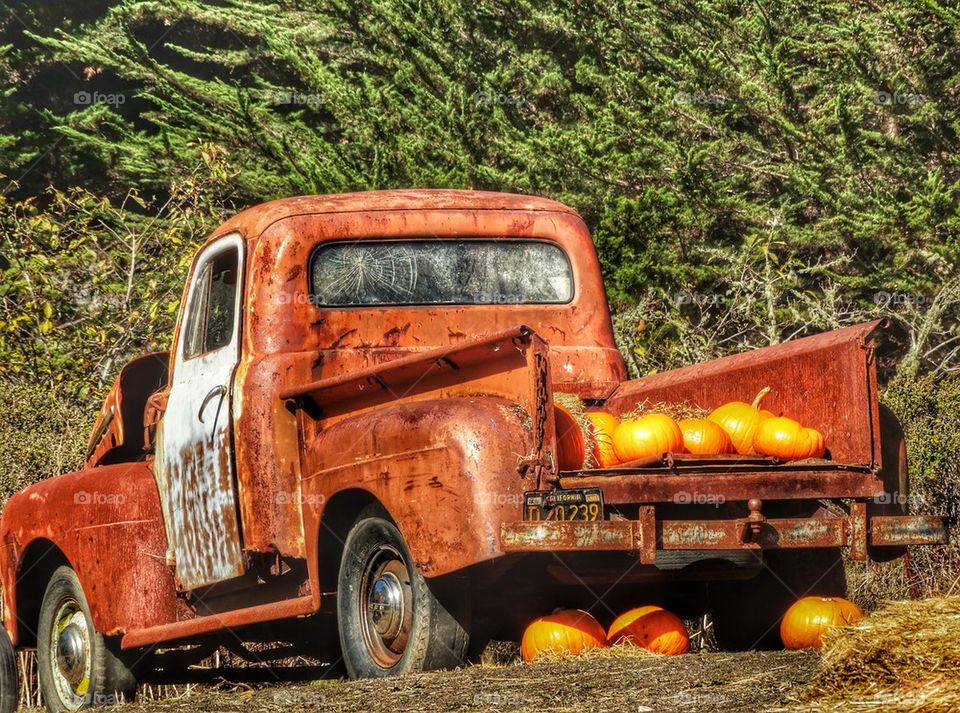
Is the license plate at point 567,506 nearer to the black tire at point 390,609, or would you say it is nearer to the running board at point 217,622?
the black tire at point 390,609

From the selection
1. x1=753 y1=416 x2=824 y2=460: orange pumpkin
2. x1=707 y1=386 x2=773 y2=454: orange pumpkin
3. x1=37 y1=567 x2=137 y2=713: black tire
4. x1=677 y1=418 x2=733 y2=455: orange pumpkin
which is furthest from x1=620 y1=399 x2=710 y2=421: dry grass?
x1=37 y1=567 x2=137 y2=713: black tire

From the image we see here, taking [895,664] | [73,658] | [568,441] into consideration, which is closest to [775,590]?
[568,441]

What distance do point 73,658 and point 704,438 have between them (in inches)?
146

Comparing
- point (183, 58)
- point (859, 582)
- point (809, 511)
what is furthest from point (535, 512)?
point (183, 58)

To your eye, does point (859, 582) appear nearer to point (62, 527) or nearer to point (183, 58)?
point (62, 527)

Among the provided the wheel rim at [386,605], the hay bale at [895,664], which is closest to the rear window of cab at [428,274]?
the wheel rim at [386,605]

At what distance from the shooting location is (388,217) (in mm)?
7258

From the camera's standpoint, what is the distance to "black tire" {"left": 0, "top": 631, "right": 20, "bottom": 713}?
5.50m

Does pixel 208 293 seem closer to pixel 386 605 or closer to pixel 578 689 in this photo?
pixel 386 605

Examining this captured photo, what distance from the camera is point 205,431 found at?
709cm

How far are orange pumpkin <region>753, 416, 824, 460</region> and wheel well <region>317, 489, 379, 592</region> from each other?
167 cm

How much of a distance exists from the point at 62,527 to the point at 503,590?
2.73m

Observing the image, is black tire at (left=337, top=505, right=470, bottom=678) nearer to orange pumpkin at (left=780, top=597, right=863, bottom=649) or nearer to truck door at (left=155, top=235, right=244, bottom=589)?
truck door at (left=155, top=235, right=244, bottom=589)

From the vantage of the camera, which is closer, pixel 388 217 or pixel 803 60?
pixel 388 217
